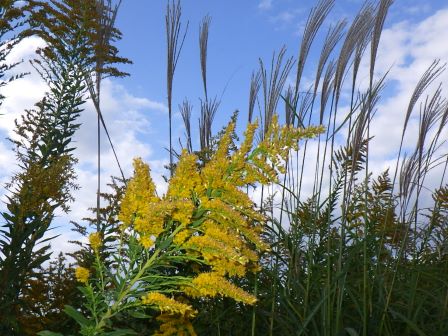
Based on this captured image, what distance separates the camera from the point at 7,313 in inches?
119

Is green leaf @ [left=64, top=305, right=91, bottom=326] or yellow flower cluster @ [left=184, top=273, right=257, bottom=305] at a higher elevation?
yellow flower cluster @ [left=184, top=273, right=257, bottom=305]

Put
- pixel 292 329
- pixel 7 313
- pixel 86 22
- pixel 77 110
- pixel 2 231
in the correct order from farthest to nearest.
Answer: pixel 86 22, pixel 77 110, pixel 2 231, pixel 7 313, pixel 292 329

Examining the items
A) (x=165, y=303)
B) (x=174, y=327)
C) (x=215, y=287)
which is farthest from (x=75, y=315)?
(x=174, y=327)

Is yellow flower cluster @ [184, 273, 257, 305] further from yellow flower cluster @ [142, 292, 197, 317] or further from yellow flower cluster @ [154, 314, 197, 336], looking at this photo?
yellow flower cluster @ [154, 314, 197, 336]

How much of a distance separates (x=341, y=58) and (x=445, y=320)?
1399mm

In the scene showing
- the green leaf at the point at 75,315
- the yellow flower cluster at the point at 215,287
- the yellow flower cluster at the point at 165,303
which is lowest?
the green leaf at the point at 75,315

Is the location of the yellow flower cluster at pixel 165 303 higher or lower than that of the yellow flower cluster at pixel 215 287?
lower

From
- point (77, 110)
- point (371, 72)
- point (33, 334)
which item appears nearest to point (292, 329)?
point (371, 72)

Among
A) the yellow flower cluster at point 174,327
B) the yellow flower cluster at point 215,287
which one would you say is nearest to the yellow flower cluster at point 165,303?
the yellow flower cluster at point 215,287

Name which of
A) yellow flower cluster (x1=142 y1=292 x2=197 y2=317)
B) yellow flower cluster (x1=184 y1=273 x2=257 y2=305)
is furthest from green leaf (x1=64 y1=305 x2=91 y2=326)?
yellow flower cluster (x1=184 y1=273 x2=257 y2=305)

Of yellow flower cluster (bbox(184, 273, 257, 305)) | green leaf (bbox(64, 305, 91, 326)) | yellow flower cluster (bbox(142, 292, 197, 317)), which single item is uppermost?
yellow flower cluster (bbox(184, 273, 257, 305))

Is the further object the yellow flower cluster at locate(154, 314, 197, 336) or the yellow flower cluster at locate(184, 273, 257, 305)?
the yellow flower cluster at locate(154, 314, 197, 336)

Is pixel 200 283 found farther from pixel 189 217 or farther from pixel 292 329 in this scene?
pixel 292 329

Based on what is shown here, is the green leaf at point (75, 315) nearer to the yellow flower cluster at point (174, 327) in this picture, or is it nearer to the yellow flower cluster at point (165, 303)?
the yellow flower cluster at point (165, 303)
